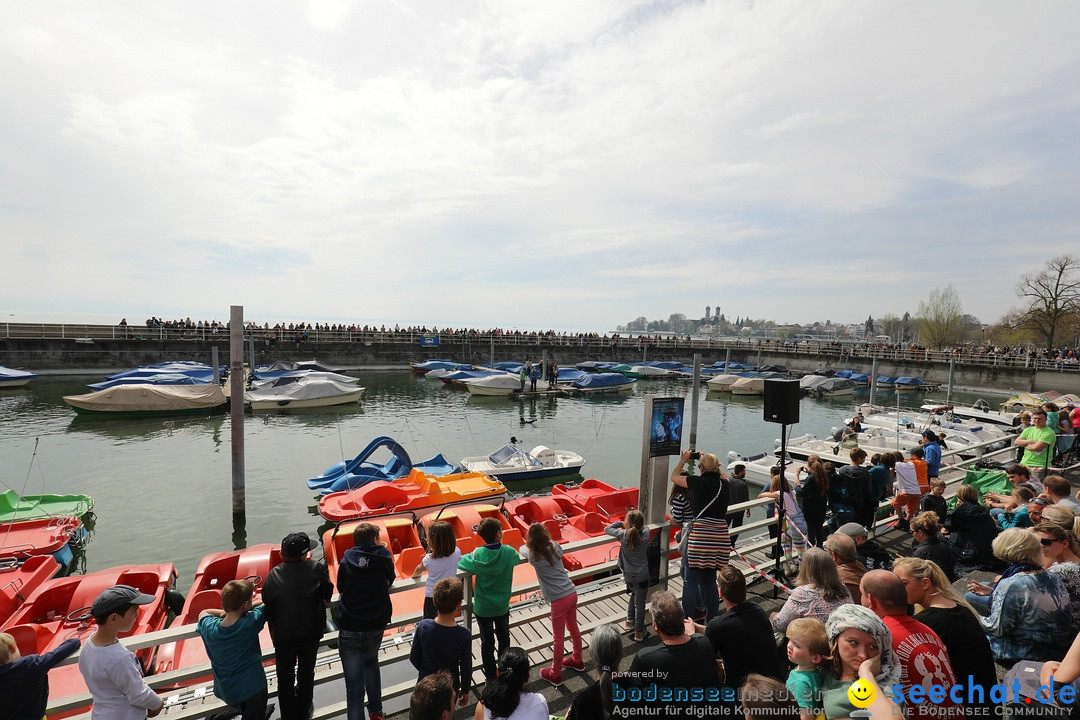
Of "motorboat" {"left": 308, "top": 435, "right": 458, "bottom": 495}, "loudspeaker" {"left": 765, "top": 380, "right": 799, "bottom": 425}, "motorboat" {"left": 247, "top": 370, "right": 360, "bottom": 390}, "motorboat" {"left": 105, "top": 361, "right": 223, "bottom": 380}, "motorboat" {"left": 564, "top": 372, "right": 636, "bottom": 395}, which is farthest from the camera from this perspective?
"motorboat" {"left": 564, "top": 372, "right": 636, "bottom": 395}

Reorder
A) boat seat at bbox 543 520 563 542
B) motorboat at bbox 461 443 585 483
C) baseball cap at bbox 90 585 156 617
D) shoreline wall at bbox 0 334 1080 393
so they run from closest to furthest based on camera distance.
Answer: baseball cap at bbox 90 585 156 617, boat seat at bbox 543 520 563 542, motorboat at bbox 461 443 585 483, shoreline wall at bbox 0 334 1080 393

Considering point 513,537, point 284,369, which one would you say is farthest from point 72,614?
point 284,369

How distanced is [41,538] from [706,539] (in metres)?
13.3

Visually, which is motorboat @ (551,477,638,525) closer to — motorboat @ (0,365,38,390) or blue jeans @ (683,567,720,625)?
blue jeans @ (683,567,720,625)

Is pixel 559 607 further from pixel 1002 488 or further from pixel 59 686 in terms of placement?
pixel 1002 488

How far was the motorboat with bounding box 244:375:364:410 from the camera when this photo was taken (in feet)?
96.6

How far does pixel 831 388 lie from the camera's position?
45469 millimetres

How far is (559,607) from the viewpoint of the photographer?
15.4ft

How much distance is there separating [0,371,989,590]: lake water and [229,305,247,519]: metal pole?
0.76 m

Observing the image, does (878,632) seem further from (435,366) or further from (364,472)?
(435,366)

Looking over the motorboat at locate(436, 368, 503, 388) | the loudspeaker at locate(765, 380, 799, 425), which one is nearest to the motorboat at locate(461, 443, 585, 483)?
the loudspeaker at locate(765, 380, 799, 425)

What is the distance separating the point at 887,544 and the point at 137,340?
52650 mm

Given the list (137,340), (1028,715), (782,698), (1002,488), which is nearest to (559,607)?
(782,698)

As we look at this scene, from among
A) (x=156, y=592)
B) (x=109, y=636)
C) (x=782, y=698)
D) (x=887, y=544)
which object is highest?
(x=782, y=698)
